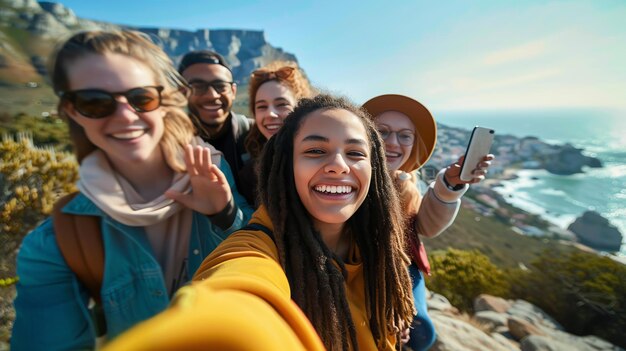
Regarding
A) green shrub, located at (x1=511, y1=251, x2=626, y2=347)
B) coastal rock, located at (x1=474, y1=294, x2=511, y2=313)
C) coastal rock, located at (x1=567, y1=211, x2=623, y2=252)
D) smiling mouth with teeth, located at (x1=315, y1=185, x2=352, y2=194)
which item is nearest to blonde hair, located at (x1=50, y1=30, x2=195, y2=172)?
smiling mouth with teeth, located at (x1=315, y1=185, x2=352, y2=194)

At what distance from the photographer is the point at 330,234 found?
1.73m

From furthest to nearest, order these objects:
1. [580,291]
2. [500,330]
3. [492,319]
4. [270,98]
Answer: [580,291] → [492,319] → [500,330] → [270,98]

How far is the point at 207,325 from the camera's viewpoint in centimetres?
56

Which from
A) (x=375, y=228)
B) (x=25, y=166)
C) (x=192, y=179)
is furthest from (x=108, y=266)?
(x=25, y=166)

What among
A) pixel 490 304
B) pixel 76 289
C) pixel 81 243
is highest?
pixel 81 243

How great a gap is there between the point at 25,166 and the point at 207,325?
7.23 meters

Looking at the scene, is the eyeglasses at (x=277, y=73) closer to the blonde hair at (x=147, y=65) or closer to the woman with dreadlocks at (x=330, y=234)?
the blonde hair at (x=147, y=65)

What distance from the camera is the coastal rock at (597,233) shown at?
34125 mm

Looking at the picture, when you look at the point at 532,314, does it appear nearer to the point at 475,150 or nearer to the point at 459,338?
the point at 459,338

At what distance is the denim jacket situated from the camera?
1.48 metres

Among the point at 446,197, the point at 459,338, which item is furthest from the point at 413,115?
the point at 459,338

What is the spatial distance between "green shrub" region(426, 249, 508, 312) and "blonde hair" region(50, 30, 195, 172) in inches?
354

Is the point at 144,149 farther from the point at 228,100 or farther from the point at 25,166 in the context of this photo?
the point at 25,166

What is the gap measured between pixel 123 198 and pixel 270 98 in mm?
1824
